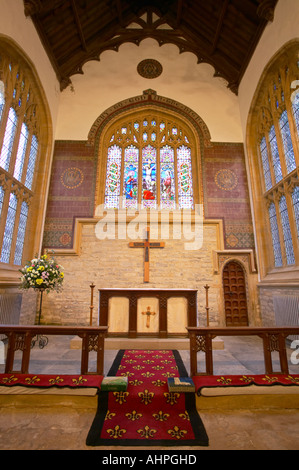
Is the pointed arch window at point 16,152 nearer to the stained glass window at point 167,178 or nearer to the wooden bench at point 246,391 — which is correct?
the stained glass window at point 167,178

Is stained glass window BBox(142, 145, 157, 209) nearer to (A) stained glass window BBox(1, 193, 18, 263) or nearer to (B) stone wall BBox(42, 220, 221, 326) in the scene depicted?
(B) stone wall BBox(42, 220, 221, 326)

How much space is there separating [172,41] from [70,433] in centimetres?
1218

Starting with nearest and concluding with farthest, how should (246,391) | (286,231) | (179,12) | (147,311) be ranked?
(246,391), (147,311), (286,231), (179,12)

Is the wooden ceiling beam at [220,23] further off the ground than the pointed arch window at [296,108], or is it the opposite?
the wooden ceiling beam at [220,23]

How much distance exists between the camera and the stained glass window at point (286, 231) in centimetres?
676

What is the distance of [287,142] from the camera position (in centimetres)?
687

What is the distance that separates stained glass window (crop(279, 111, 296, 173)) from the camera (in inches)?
262

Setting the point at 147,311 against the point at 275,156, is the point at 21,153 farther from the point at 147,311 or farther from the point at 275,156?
the point at 275,156

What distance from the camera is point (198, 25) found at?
9.15m

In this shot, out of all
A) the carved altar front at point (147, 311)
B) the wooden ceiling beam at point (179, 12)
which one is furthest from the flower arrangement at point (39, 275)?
the wooden ceiling beam at point (179, 12)

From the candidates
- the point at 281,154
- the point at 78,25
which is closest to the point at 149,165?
the point at 281,154

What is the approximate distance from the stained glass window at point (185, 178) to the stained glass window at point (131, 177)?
5.21 ft

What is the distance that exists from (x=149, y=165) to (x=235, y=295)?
17.8 ft
